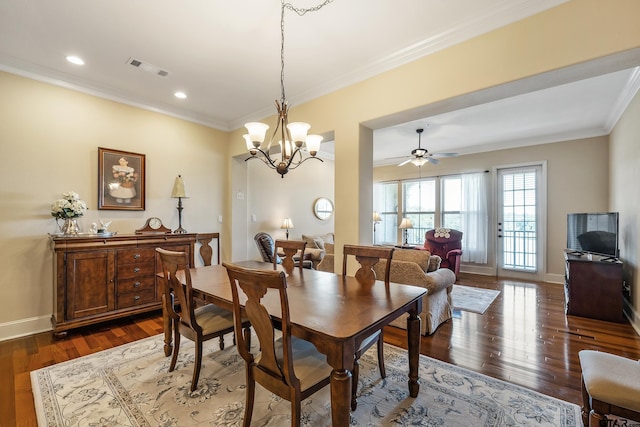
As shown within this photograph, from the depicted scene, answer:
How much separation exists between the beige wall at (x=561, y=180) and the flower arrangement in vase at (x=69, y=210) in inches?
284

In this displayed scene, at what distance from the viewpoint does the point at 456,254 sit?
562 cm

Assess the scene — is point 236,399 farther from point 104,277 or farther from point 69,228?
point 69,228

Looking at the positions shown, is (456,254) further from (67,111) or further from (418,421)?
(67,111)

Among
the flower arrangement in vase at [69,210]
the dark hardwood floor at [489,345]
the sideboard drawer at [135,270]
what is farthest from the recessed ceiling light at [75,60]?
the dark hardwood floor at [489,345]

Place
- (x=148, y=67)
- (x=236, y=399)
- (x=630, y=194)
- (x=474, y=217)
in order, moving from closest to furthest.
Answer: (x=236, y=399), (x=148, y=67), (x=630, y=194), (x=474, y=217)

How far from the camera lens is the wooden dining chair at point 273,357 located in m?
1.34

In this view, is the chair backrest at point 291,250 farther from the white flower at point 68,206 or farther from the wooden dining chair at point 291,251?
the white flower at point 68,206

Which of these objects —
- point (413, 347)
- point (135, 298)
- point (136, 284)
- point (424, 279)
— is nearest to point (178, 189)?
point (136, 284)

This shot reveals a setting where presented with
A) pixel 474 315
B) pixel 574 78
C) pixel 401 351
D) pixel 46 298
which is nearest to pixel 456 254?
pixel 474 315

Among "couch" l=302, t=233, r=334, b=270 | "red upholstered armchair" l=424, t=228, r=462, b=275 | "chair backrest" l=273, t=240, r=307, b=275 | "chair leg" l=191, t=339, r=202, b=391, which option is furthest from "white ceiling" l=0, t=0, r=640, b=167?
"red upholstered armchair" l=424, t=228, r=462, b=275

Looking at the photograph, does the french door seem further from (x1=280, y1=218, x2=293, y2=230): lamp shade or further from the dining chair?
the dining chair

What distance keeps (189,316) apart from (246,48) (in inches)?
95.9

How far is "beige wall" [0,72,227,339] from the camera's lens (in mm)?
→ 2943

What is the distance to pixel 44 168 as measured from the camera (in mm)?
3137
